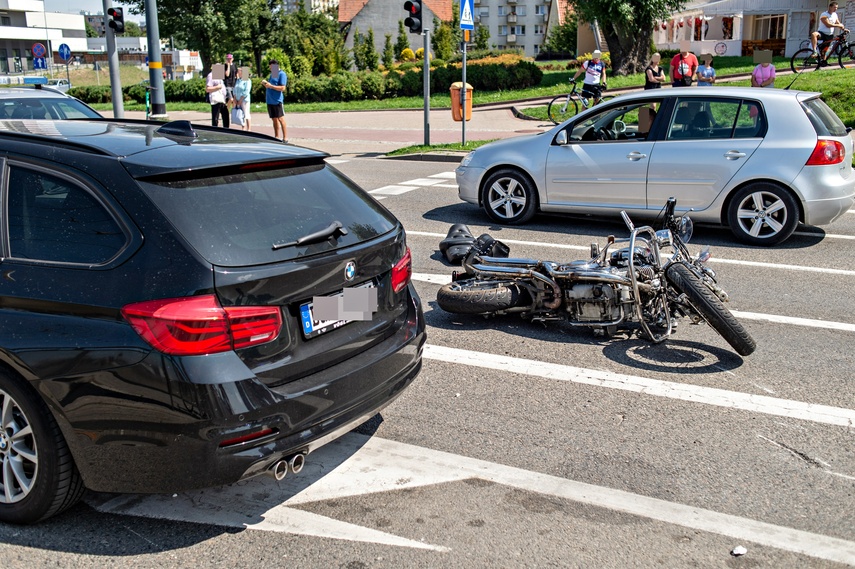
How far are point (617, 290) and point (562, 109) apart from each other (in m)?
16.8

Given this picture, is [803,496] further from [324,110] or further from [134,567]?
[324,110]

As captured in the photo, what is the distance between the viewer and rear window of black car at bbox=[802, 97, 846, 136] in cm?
909

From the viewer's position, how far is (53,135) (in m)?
4.09

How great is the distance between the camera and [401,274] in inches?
174

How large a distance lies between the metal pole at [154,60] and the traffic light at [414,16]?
7500mm

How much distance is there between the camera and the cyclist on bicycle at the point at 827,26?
2406cm

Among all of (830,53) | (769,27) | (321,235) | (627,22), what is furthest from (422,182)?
(769,27)

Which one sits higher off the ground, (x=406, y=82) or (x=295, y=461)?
(x=406, y=82)

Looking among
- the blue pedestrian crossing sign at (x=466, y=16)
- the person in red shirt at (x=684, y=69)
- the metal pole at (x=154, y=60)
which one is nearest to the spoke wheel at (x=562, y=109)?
the person in red shirt at (x=684, y=69)

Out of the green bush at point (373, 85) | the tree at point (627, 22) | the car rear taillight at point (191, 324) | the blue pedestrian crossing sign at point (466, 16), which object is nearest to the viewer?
the car rear taillight at point (191, 324)

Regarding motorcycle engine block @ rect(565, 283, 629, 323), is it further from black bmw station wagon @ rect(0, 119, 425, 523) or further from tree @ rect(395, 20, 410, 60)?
tree @ rect(395, 20, 410, 60)

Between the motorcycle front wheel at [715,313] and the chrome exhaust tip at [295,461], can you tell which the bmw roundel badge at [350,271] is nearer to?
the chrome exhaust tip at [295,461]

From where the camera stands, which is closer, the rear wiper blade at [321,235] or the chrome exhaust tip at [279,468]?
the chrome exhaust tip at [279,468]

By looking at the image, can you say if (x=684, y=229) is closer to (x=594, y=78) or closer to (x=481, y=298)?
(x=481, y=298)
